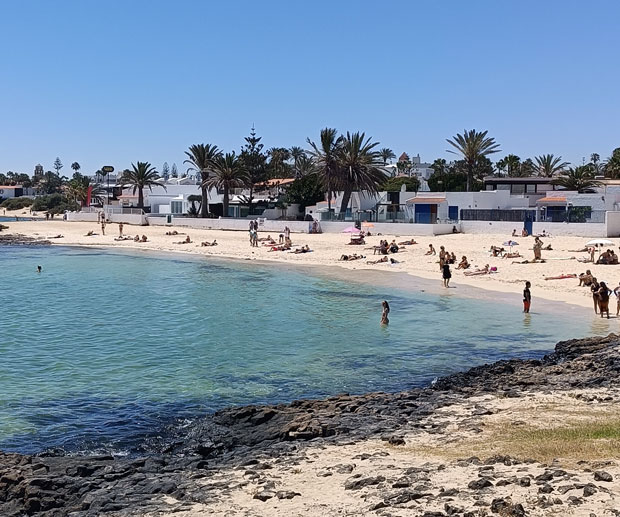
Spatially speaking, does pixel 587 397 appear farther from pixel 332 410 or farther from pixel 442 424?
pixel 332 410

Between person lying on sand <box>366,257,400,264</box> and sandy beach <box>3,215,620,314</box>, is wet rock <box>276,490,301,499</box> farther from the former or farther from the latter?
person lying on sand <box>366,257,400,264</box>

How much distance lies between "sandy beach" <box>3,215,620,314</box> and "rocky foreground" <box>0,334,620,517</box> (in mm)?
16308

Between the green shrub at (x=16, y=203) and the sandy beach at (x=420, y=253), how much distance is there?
87.7 m

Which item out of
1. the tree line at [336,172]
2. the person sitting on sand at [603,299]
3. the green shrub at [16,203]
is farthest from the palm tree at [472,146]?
the green shrub at [16,203]

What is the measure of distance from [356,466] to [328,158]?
59506 millimetres

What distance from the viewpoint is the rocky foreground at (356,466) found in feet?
29.2

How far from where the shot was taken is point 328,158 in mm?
68812

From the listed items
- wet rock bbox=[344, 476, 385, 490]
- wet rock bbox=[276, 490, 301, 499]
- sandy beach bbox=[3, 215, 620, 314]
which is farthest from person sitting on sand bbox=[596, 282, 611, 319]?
wet rock bbox=[276, 490, 301, 499]

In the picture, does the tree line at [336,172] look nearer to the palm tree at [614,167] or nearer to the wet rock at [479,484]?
the palm tree at [614,167]

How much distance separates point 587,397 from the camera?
1447cm

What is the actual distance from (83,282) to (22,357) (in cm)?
2025

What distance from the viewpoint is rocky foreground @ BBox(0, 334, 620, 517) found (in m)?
8.91

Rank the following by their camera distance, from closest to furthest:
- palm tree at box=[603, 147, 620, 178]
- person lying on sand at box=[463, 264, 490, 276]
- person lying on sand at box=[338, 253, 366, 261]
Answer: person lying on sand at box=[463, 264, 490, 276] → person lying on sand at box=[338, 253, 366, 261] → palm tree at box=[603, 147, 620, 178]

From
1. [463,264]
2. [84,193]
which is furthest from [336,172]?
[84,193]
